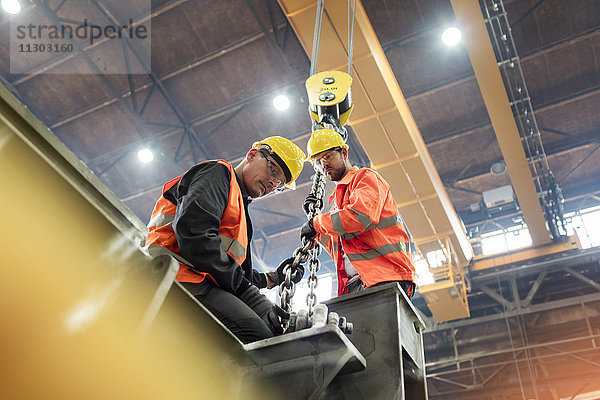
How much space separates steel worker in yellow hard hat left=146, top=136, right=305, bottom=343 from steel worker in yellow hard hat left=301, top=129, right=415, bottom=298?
85 centimetres

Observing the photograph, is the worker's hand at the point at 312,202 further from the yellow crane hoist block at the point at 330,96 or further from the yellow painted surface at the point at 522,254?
the yellow painted surface at the point at 522,254

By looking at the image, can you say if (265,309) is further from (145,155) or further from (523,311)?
(523,311)

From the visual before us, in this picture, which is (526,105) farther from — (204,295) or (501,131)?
(204,295)

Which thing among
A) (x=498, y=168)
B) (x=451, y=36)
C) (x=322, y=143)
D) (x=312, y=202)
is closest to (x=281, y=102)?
(x=451, y=36)

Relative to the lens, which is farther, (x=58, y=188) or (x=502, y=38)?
(x=502, y=38)

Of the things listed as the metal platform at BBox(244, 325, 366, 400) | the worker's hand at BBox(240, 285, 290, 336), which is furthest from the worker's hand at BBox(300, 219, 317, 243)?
the metal platform at BBox(244, 325, 366, 400)

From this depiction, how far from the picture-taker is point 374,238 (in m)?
4.07

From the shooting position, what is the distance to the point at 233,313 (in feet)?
9.02

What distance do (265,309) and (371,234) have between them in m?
1.43

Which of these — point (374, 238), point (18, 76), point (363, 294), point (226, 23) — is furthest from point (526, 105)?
point (18, 76)

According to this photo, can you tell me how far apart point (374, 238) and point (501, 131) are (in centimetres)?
800

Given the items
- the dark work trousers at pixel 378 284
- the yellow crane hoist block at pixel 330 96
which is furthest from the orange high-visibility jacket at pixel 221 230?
the yellow crane hoist block at pixel 330 96

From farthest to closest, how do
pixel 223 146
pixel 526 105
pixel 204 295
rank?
pixel 223 146, pixel 526 105, pixel 204 295

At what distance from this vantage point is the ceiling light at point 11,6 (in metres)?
10.6
